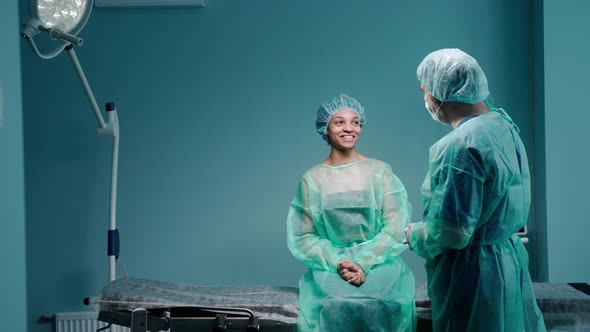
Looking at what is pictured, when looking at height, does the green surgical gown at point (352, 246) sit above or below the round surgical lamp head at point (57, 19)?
below

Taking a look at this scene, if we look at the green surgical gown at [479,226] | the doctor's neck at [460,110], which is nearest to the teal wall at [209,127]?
the doctor's neck at [460,110]

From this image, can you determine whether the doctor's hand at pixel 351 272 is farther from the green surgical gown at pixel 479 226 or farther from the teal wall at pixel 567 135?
the teal wall at pixel 567 135

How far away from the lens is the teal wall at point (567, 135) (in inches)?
119

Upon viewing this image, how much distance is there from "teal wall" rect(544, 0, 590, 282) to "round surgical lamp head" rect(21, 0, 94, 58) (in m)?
2.03

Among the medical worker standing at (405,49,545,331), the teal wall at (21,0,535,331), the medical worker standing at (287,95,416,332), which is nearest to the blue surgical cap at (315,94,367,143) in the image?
Result: the medical worker standing at (287,95,416,332)

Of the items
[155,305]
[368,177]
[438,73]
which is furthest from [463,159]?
[155,305]

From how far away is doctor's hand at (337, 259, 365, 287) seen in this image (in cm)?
247

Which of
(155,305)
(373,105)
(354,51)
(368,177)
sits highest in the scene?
(354,51)

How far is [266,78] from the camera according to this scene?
3373 mm

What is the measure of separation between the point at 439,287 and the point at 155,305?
3.40ft

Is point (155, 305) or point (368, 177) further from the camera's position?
point (368, 177)

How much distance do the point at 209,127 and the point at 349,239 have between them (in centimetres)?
104

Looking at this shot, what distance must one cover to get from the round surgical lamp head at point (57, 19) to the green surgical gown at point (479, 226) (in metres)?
1.52

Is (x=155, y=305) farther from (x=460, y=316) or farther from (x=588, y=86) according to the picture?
(x=588, y=86)
